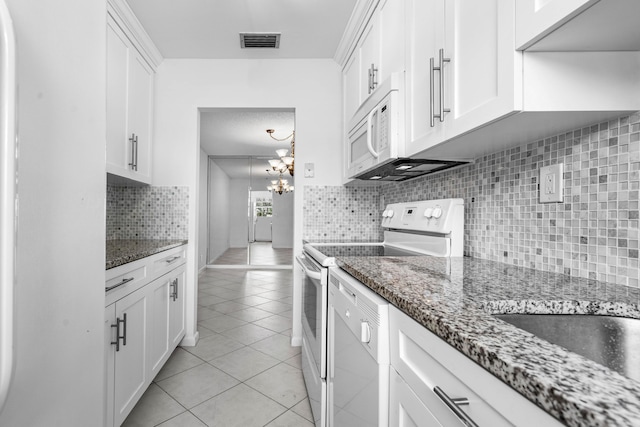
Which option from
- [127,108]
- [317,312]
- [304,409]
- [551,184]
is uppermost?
[127,108]

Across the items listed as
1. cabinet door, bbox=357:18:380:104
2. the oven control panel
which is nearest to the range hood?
the oven control panel

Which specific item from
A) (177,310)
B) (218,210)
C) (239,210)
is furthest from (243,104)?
(239,210)

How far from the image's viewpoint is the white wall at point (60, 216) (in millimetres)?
611

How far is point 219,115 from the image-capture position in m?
4.44

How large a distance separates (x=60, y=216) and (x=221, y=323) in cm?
276

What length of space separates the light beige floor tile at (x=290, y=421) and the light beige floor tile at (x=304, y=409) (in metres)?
0.02

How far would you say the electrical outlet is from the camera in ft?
3.47

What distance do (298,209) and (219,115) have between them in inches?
95.3

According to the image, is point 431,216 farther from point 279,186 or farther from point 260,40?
point 279,186

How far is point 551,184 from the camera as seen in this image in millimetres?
1094

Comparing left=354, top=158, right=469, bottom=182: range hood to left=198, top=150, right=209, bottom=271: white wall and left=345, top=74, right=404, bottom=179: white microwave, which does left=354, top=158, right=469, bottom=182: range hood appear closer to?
left=345, top=74, right=404, bottom=179: white microwave

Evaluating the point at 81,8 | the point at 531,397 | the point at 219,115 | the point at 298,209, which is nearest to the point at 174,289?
the point at 298,209

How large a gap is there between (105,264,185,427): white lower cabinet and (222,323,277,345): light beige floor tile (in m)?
0.57

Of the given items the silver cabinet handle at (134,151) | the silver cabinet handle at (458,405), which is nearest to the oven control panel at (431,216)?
the silver cabinet handle at (458,405)
